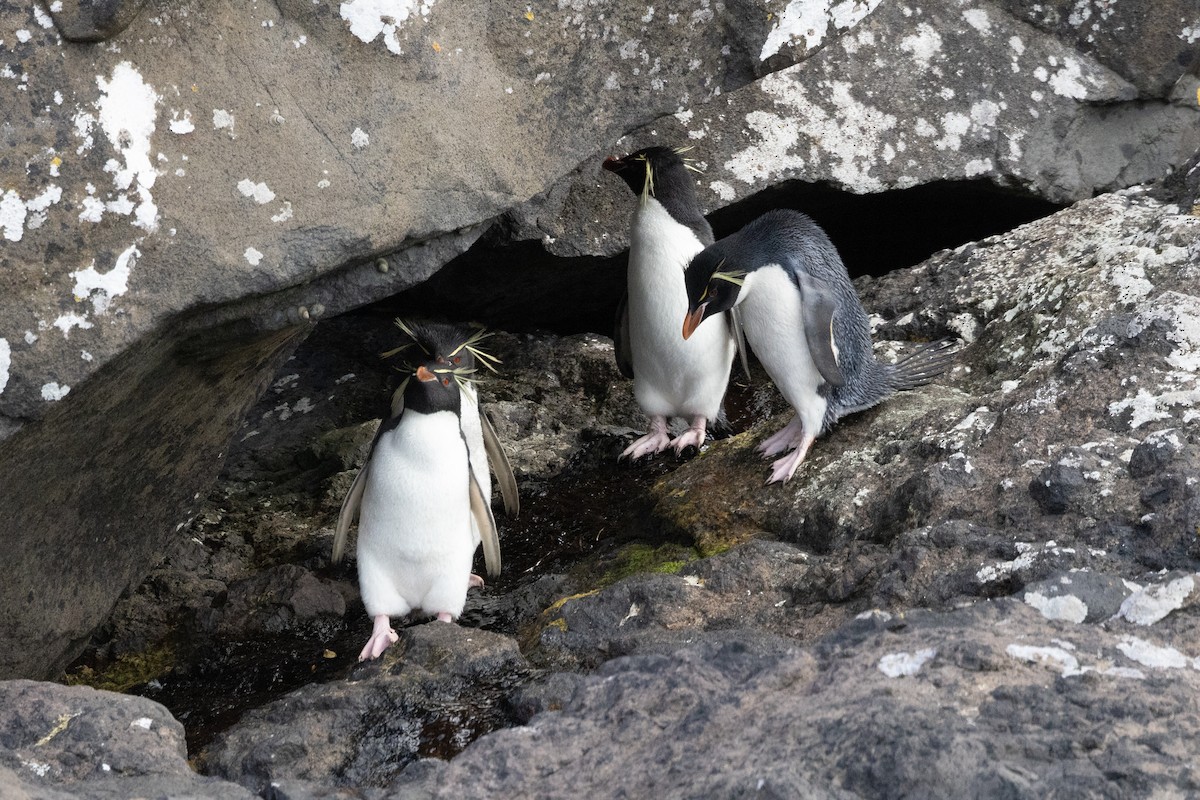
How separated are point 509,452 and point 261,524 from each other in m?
1.01

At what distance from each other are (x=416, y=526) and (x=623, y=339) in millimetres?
1831

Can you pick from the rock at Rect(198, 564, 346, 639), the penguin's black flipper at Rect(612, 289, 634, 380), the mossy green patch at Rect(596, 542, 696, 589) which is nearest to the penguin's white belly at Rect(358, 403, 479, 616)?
the rock at Rect(198, 564, 346, 639)

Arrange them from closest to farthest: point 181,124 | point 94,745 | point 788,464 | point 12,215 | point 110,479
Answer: point 94,745 → point 12,215 → point 181,124 → point 110,479 → point 788,464

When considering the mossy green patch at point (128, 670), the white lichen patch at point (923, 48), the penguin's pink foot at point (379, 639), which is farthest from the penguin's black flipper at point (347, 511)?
the white lichen patch at point (923, 48)

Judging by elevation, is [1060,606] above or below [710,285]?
below

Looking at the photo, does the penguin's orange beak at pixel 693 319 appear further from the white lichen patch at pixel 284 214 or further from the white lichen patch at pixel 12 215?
the white lichen patch at pixel 12 215

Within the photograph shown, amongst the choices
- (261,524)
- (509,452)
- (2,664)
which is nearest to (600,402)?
(509,452)

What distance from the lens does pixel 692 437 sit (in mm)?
5465

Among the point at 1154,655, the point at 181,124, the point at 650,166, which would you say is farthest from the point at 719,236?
the point at 1154,655

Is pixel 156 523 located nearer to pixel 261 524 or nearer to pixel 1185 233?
pixel 261 524

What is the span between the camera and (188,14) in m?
3.31

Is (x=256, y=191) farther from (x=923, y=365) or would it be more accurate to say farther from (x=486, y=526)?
(x=923, y=365)

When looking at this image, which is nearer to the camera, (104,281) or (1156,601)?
(1156,601)

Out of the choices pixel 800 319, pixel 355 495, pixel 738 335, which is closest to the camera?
pixel 355 495
